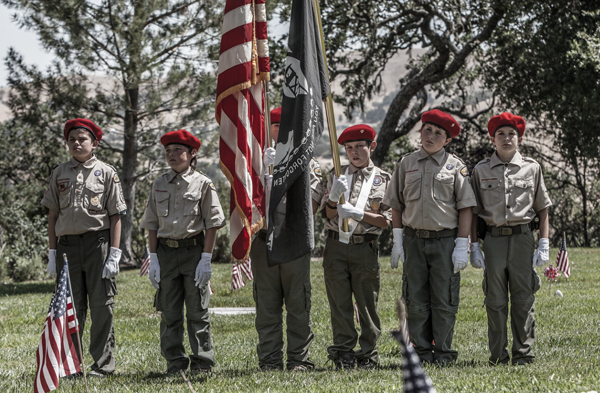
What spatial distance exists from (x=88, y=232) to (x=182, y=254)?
0.94 m

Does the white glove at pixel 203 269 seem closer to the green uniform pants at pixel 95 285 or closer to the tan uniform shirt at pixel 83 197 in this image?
the green uniform pants at pixel 95 285

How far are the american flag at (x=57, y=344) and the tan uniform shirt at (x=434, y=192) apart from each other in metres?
2.76

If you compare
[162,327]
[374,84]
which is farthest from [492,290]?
[374,84]

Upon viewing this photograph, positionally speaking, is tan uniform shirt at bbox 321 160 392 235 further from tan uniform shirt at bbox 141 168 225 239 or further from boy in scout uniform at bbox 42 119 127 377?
boy in scout uniform at bbox 42 119 127 377

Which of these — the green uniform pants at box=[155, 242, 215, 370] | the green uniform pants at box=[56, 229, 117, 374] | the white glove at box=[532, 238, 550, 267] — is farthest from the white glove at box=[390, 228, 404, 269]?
the green uniform pants at box=[56, 229, 117, 374]

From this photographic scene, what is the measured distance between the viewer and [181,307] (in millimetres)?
5594

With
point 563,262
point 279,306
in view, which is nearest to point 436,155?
point 279,306

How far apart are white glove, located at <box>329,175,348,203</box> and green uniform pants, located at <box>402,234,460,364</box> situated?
81 cm

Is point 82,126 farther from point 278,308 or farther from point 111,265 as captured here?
point 278,308

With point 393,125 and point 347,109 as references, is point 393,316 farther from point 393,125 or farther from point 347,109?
point 347,109

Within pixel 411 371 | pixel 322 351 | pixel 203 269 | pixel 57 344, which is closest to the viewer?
pixel 411 371

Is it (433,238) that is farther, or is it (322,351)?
(322,351)

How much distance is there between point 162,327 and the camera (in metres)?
5.62

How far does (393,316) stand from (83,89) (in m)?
12.2
